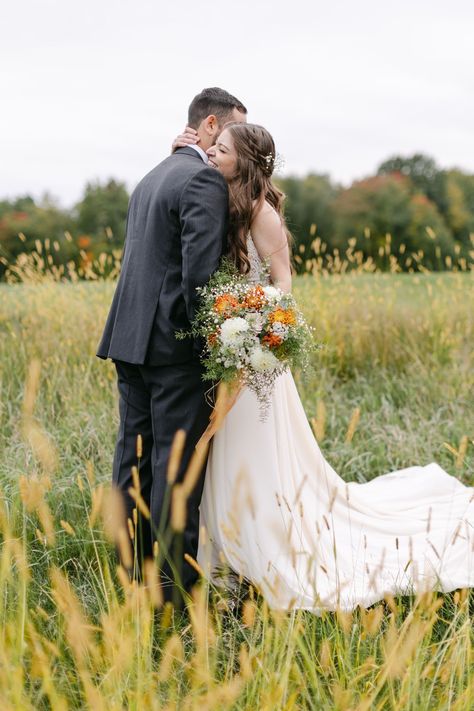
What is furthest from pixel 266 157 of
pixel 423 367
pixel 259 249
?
pixel 423 367

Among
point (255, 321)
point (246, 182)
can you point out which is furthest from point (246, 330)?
point (246, 182)

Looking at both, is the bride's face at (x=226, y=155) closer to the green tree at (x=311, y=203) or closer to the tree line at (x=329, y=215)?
the tree line at (x=329, y=215)

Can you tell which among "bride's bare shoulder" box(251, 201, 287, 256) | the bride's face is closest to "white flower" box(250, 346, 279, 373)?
"bride's bare shoulder" box(251, 201, 287, 256)

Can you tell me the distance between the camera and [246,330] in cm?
278

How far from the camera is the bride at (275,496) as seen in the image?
10.1 ft

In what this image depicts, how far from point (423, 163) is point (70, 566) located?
88.9ft

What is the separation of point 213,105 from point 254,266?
2.69 feet

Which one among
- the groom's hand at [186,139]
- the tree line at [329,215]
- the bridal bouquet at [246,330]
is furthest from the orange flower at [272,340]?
the tree line at [329,215]

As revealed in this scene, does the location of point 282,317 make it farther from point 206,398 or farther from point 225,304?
point 206,398

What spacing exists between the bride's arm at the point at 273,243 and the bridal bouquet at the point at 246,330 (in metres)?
0.29

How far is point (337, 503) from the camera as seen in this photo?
3.83 meters

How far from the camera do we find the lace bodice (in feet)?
10.4

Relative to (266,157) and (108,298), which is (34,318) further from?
(266,157)

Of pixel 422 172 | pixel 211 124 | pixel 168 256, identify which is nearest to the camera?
pixel 168 256
